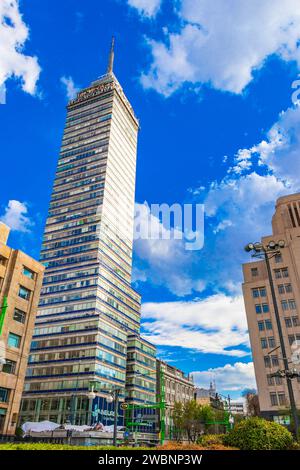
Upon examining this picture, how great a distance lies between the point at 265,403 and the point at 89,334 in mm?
38147

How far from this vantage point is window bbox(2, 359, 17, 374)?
34125 mm

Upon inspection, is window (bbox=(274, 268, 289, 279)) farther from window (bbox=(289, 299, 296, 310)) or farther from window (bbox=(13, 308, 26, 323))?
window (bbox=(13, 308, 26, 323))

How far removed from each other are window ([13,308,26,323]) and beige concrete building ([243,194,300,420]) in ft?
118

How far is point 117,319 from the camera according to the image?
8488 centimetres

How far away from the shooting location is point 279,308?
58781 millimetres

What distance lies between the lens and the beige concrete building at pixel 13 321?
110ft

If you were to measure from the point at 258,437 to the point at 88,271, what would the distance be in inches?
2924

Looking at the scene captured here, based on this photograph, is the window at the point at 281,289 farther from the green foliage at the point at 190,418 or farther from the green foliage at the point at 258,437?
the green foliage at the point at 258,437

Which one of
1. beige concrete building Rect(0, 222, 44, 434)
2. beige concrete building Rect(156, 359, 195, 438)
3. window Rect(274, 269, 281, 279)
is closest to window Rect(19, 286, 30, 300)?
beige concrete building Rect(0, 222, 44, 434)

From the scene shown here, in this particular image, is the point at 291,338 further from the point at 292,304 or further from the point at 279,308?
the point at 292,304

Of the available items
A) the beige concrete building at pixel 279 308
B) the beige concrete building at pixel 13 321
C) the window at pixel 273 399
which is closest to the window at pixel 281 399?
the beige concrete building at pixel 279 308

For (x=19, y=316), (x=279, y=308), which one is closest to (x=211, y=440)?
(x=19, y=316)

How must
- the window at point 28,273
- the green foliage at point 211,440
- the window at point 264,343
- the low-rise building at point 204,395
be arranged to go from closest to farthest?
the green foliage at point 211,440 → the window at point 28,273 → the window at point 264,343 → the low-rise building at point 204,395

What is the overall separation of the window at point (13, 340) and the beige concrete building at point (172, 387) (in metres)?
59.6
